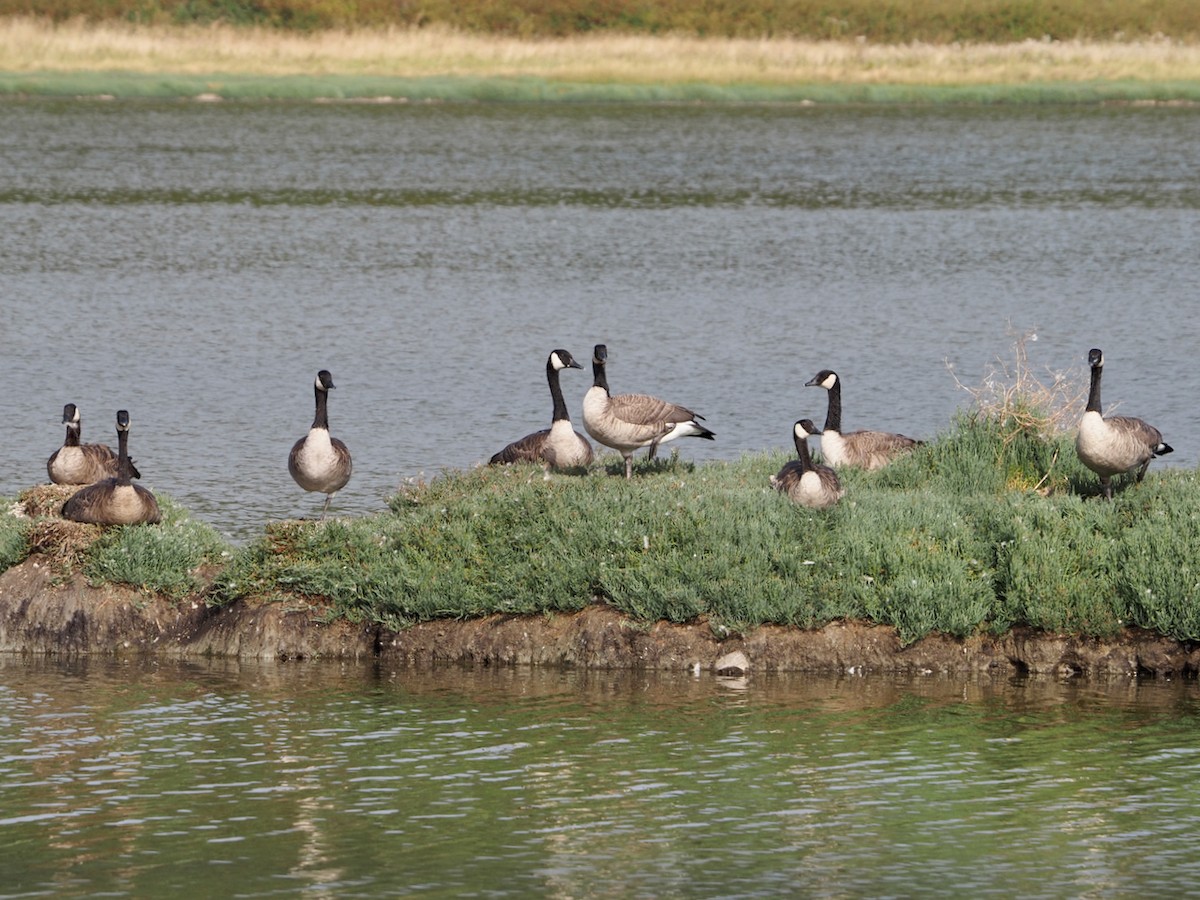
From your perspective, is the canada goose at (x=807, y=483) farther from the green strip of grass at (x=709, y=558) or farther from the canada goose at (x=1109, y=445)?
the canada goose at (x=1109, y=445)

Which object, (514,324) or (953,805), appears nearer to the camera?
(953,805)

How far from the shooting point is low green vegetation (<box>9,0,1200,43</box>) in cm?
8719

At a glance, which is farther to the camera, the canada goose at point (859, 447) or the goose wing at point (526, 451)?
the canada goose at point (859, 447)

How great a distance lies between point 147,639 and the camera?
1728 centimetres

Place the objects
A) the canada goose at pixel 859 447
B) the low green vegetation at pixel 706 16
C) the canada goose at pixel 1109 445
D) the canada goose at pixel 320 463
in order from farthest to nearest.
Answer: the low green vegetation at pixel 706 16 < the canada goose at pixel 859 447 < the canada goose at pixel 320 463 < the canada goose at pixel 1109 445

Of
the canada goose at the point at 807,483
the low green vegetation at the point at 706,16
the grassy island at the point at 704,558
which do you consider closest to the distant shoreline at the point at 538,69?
the low green vegetation at the point at 706,16

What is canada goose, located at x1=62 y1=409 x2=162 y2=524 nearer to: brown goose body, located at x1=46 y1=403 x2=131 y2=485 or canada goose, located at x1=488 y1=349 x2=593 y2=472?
brown goose body, located at x1=46 y1=403 x2=131 y2=485

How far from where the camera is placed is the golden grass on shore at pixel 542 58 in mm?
77312

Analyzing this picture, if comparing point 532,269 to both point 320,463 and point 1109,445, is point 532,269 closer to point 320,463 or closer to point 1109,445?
point 320,463

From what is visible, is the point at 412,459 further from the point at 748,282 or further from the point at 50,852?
the point at 748,282

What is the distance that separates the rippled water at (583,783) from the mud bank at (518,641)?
0.28m

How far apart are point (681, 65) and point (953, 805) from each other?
6716 cm

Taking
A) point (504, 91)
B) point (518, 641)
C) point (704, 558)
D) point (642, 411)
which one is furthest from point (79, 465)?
point (504, 91)

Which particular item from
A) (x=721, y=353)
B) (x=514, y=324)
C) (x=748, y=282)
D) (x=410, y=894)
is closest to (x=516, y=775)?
(x=410, y=894)
